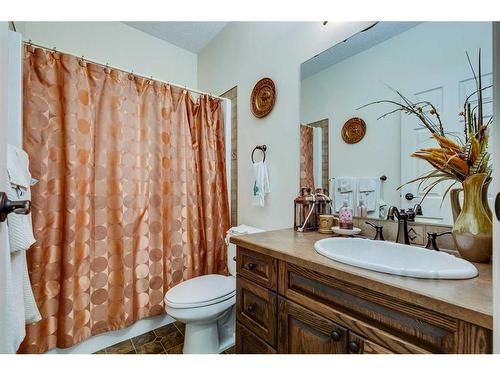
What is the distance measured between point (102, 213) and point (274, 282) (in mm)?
1210

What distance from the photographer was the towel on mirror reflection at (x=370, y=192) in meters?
1.20

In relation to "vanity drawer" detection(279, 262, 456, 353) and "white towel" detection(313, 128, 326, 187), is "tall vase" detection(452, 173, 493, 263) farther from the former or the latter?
"white towel" detection(313, 128, 326, 187)

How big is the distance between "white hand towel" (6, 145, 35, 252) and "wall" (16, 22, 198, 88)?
3.75 ft

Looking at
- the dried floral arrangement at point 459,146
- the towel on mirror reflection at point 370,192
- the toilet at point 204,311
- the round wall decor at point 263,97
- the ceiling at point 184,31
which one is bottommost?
the toilet at point 204,311

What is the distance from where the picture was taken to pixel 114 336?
161cm

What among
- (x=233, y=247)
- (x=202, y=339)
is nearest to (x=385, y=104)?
(x=233, y=247)

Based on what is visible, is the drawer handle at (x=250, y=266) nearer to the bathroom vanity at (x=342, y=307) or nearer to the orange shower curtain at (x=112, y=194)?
the bathroom vanity at (x=342, y=307)

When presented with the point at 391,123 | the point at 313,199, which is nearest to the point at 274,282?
the point at 313,199

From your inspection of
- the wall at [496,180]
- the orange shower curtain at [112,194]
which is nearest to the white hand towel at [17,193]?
the orange shower curtain at [112,194]

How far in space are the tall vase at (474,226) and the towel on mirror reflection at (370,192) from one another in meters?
0.38

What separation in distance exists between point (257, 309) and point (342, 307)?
0.43 m

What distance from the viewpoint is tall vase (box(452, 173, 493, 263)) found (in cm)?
77

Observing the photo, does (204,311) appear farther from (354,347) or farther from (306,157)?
(306,157)
